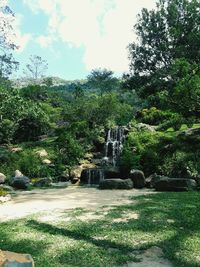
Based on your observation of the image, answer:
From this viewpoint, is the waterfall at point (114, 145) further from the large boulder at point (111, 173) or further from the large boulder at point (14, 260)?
the large boulder at point (14, 260)

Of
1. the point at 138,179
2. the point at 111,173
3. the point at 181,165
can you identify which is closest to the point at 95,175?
the point at 111,173

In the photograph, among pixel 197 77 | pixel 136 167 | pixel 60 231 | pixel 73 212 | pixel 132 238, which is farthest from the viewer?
pixel 136 167

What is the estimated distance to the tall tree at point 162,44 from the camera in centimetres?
3920

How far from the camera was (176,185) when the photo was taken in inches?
567

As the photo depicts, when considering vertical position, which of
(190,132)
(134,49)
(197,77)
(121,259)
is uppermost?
(134,49)

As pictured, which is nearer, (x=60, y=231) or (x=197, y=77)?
(x=60, y=231)

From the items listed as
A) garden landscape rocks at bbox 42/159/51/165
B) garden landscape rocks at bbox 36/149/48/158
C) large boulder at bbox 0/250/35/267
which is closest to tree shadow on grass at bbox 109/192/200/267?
large boulder at bbox 0/250/35/267

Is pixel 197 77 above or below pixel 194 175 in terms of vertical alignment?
above

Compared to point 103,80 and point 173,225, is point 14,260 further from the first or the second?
point 103,80

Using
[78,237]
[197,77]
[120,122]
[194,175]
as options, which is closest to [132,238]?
[78,237]

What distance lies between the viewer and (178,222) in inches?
315

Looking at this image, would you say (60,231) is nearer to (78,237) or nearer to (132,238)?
(78,237)

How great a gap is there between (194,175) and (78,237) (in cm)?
1164

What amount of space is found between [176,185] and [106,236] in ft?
26.1
